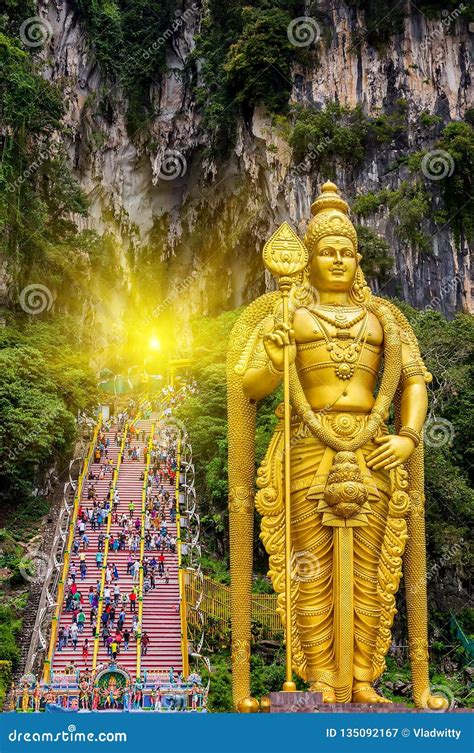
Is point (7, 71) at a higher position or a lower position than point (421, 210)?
higher

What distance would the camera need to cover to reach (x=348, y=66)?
84.1 ft

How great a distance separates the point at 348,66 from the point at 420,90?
2073 mm

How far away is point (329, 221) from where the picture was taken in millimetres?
7969

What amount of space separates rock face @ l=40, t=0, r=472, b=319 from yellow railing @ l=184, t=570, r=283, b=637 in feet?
36.1

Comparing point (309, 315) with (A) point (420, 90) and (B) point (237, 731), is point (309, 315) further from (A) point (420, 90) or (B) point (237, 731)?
(A) point (420, 90)

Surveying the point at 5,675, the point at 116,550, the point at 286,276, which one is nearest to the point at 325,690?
the point at 286,276

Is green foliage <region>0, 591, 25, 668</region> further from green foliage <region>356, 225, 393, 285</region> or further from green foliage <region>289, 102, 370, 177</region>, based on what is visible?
green foliage <region>289, 102, 370, 177</region>

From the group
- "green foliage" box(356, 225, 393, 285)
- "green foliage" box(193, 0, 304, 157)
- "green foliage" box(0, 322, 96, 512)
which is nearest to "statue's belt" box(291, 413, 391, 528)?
"green foliage" box(0, 322, 96, 512)

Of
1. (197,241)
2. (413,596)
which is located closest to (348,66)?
(197,241)

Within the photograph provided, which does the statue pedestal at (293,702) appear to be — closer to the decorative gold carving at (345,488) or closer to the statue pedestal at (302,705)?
the statue pedestal at (302,705)

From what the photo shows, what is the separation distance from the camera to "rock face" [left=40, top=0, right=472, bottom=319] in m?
24.2

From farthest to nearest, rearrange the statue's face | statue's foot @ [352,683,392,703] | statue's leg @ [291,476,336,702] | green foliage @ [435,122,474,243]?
green foliage @ [435,122,474,243]
the statue's face
statue's leg @ [291,476,336,702]
statue's foot @ [352,683,392,703]

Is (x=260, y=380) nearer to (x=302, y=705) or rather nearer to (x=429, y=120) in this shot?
(x=302, y=705)

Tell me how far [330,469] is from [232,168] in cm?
2255
